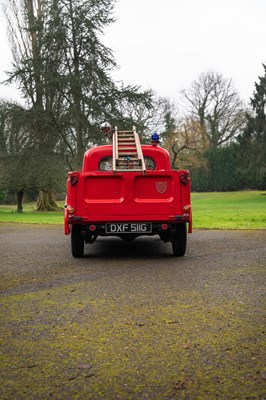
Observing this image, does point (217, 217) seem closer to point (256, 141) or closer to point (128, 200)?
point (128, 200)

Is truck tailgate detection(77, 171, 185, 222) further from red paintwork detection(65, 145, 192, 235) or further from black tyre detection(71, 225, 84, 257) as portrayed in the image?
black tyre detection(71, 225, 84, 257)

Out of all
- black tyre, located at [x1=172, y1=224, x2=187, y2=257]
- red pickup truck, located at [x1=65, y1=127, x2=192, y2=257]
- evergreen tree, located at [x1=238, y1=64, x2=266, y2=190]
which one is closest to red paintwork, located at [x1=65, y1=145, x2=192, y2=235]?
red pickup truck, located at [x1=65, y1=127, x2=192, y2=257]

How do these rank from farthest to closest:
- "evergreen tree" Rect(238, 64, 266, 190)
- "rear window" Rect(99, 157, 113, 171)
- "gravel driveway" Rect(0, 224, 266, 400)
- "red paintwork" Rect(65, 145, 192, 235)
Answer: "evergreen tree" Rect(238, 64, 266, 190), "rear window" Rect(99, 157, 113, 171), "red paintwork" Rect(65, 145, 192, 235), "gravel driveway" Rect(0, 224, 266, 400)

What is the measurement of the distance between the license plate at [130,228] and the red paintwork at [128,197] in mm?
95

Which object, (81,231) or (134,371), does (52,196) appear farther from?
(134,371)

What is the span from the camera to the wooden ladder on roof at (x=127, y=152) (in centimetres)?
685

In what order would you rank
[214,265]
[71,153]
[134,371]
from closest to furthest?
1. [134,371]
2. [214,265]
3. [71,153]

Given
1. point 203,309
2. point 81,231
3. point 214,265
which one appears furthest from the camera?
point 81,231

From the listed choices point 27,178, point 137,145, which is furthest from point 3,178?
point 137,145

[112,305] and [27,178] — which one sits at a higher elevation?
[27,178]

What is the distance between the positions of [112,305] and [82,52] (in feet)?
72.9

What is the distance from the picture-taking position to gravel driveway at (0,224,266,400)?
7.13ft

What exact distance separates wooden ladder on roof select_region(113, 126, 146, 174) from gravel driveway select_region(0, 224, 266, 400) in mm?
1739

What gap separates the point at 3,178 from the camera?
83.8 ft
